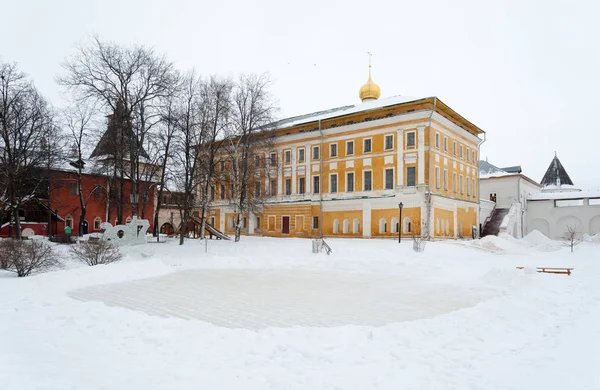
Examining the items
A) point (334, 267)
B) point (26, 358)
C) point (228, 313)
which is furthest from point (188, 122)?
point (26, 358)

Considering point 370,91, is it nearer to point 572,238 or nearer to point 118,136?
point 572,238

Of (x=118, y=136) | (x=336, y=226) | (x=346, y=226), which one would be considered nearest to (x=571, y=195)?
(x=346, y=226)

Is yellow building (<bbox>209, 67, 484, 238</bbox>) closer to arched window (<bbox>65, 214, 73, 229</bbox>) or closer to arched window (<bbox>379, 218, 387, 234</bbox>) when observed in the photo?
arched window (<bbox>379, 218, 387, 234</bbox>)

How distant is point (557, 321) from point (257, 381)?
6330 millimetres

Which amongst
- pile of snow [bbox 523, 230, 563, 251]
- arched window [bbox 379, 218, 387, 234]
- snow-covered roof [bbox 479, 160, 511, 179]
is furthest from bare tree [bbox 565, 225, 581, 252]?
arched window [bbox 379, 218, 387, 234]

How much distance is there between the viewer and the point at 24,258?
1344 cm

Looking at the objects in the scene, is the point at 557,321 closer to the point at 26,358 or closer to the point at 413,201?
the point at 26,358

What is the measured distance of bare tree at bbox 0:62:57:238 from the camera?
86.5ft

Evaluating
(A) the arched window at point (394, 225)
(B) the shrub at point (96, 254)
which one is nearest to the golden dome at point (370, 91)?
(A) the arched window at point (394, 225)

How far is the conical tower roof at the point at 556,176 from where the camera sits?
62094 millimetres

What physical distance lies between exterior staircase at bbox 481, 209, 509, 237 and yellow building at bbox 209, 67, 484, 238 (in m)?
4.06

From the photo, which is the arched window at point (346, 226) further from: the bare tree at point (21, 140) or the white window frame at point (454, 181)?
the bare tree at point (21, 140)

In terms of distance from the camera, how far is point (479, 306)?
938cm

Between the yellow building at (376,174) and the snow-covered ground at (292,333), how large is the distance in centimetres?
1982
